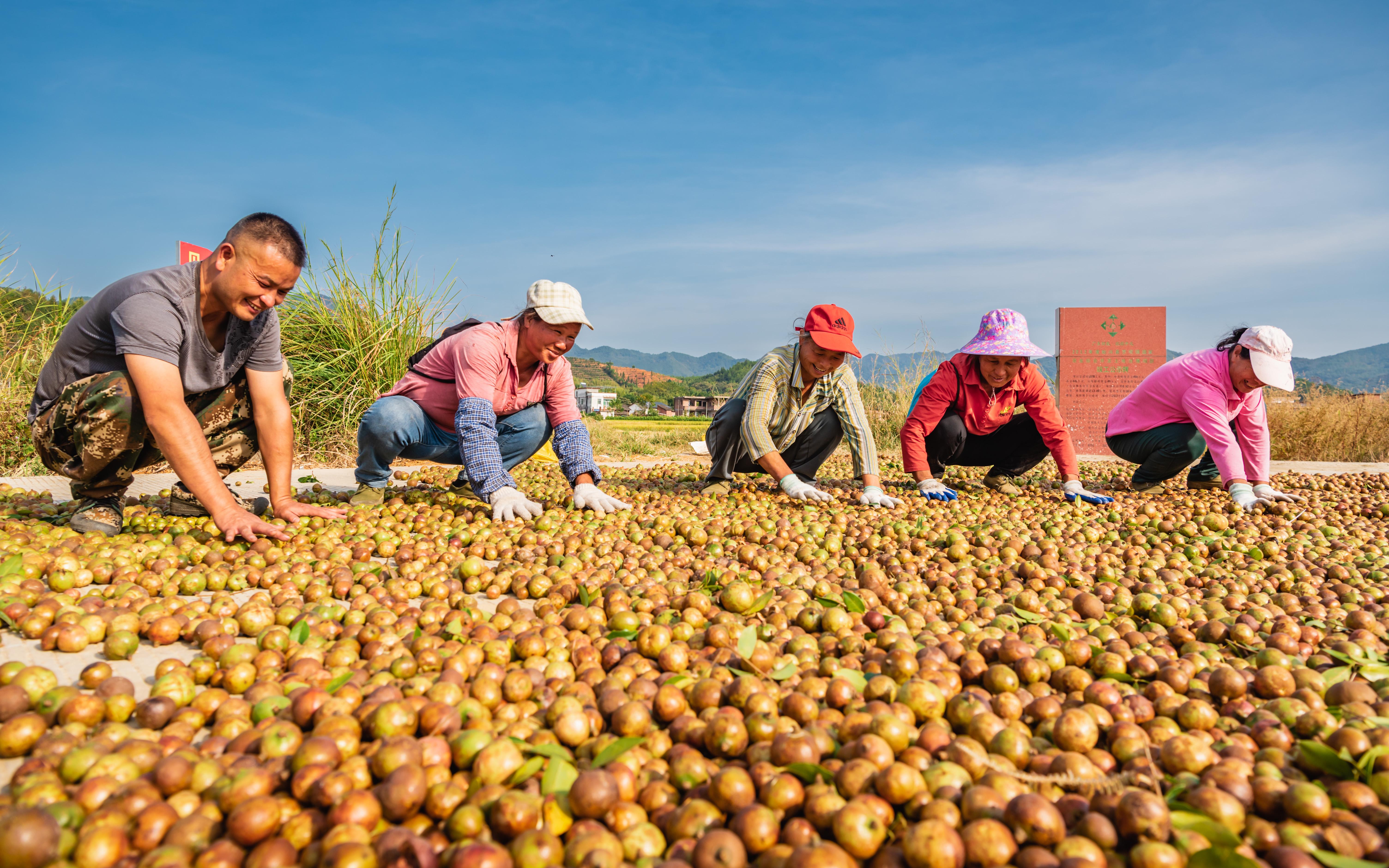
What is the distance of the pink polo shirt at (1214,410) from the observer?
16.6ft

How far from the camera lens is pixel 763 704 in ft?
5.50

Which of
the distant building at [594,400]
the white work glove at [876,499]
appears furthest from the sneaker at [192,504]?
the distant building at [594,400]

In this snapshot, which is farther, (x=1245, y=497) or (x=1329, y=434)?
(x=1329, y=434)

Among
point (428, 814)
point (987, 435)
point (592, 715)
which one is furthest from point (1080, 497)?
point (428, 814)

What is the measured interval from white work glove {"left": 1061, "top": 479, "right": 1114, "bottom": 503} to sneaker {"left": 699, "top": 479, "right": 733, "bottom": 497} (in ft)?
8.07

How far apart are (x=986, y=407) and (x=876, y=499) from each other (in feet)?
4.63

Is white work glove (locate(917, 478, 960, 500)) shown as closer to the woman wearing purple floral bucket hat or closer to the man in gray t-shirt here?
the woman wearing purple floral bucket hat

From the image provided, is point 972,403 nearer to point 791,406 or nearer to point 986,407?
point 986,407

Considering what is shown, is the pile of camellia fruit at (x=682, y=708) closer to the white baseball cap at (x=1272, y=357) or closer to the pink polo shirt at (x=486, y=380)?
the pink polo shirt at (x=486, y=380)

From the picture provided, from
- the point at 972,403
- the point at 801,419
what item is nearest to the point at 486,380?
the point at 801,419

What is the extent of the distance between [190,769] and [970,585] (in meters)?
2.58

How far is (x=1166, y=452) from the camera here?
5.62m

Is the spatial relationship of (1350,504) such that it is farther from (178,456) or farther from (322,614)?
(178,456)

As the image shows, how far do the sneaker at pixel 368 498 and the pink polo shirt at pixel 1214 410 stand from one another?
5597 millimetres
